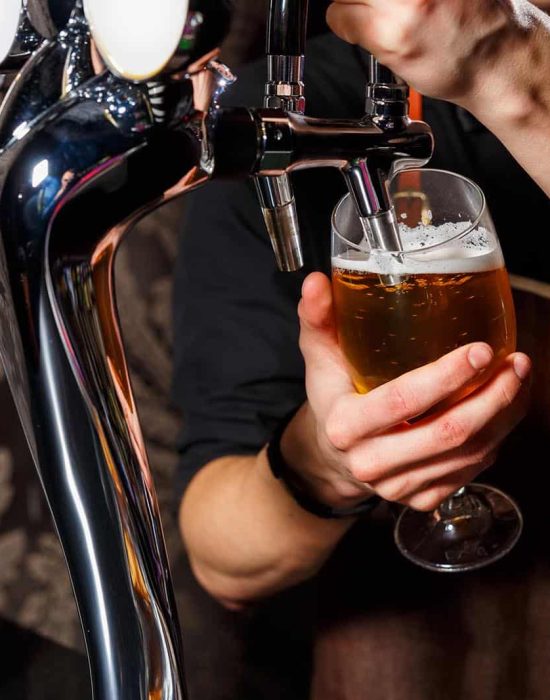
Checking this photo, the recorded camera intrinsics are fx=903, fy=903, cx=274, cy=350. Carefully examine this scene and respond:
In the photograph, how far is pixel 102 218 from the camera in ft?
1.22

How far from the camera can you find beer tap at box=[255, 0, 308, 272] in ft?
1.35

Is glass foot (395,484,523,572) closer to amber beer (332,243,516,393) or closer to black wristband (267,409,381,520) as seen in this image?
black wristband (267,409,381,520)

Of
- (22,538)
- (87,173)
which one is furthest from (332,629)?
(87,173)

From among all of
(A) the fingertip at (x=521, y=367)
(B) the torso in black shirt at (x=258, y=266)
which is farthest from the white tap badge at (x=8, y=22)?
(B) the torso in black shirt at (x=258, y=266)

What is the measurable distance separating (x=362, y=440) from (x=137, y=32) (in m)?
0.42

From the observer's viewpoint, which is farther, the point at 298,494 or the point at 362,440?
the point at 298,494

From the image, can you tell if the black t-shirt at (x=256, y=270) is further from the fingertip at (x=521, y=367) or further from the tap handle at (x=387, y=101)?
the tap handle at (x=387, y=101)

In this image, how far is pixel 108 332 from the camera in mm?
401

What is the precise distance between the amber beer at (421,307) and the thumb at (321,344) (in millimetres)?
52

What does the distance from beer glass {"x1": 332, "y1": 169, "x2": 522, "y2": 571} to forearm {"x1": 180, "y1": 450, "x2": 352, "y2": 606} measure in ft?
1.27

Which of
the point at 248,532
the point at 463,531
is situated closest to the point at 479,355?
the point at 463,531

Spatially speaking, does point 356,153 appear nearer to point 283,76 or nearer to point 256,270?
point 283,76

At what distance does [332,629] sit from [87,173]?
2.37 ft

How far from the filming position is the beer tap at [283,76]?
1.35 ft
